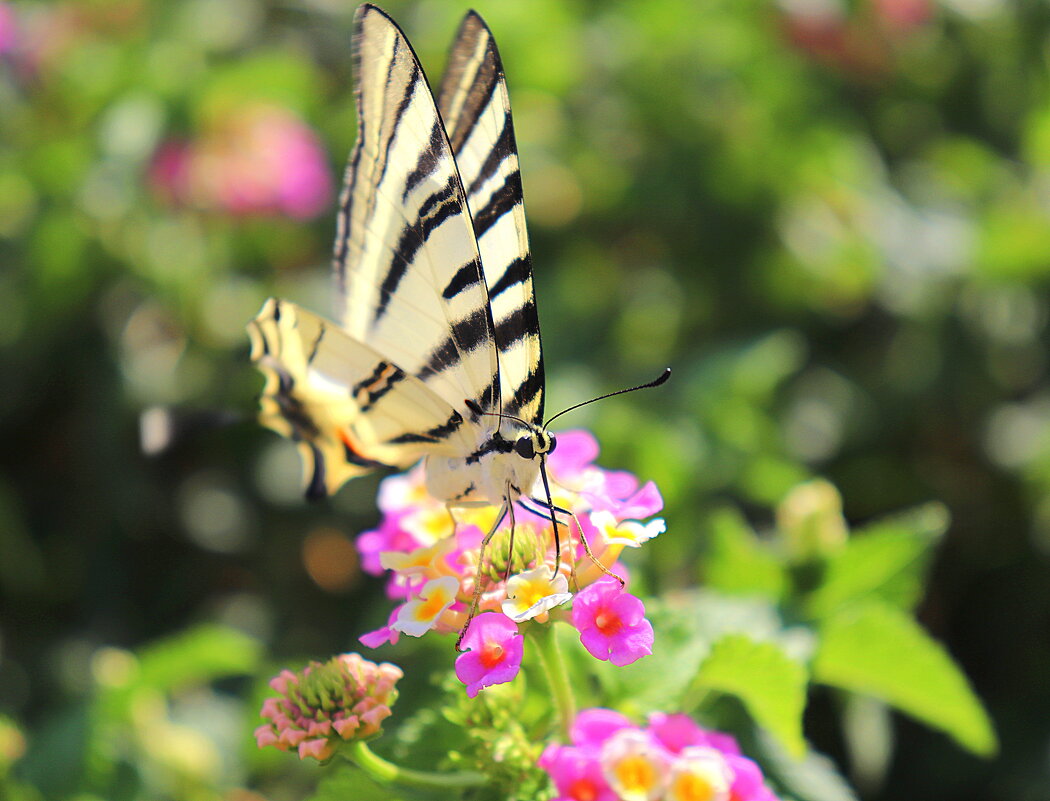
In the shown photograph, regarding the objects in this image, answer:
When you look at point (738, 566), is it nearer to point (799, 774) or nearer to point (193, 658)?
point (799, 774)

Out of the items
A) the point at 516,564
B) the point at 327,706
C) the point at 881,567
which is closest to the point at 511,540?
the point at 516,564

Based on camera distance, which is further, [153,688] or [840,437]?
[840,437]

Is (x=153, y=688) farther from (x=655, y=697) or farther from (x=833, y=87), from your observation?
(x=833, y=87)

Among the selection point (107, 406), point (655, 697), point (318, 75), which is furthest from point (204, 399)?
point (655, 697)

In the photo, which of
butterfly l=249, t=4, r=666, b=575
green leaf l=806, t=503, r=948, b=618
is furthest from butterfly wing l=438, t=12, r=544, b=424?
green leaf l=806, t=503, r=948, b=618

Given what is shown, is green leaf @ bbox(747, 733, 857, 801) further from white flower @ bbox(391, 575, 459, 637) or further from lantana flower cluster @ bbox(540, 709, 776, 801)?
white flower @ bbox(391, 575, 459, 637)
